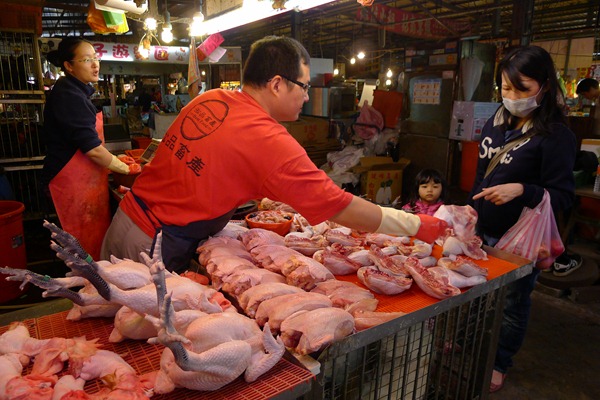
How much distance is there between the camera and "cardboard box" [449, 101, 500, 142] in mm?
6910

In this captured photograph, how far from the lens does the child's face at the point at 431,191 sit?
4117mm

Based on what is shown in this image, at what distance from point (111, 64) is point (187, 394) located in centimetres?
1117

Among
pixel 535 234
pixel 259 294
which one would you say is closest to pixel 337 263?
pixel 259 294

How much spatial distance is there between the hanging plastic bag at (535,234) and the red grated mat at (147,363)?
2062mm

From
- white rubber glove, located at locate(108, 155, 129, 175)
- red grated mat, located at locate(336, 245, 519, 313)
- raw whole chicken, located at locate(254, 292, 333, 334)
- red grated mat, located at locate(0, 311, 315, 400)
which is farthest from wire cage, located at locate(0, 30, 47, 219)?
red grated mat, located at locate(336, 245, 519, 313)

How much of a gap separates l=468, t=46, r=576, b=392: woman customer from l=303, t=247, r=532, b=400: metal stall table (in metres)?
0.49

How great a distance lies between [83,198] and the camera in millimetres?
4418

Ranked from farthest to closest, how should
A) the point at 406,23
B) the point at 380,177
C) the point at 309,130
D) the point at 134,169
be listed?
the point at 406,23 → the point at 309,130 → the point at 380,177 → the point at 134,169

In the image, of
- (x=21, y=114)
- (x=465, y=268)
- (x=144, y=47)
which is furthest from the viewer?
(x=144, y=47)

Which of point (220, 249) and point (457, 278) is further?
point (220, 249)

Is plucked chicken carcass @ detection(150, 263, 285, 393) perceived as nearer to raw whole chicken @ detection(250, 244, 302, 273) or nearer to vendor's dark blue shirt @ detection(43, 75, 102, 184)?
raw whole chicken @ detection(250, 244, 302, 273)

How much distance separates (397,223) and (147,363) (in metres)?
1.29

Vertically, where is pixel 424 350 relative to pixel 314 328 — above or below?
below

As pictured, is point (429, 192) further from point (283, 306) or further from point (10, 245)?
point (10, 245)
